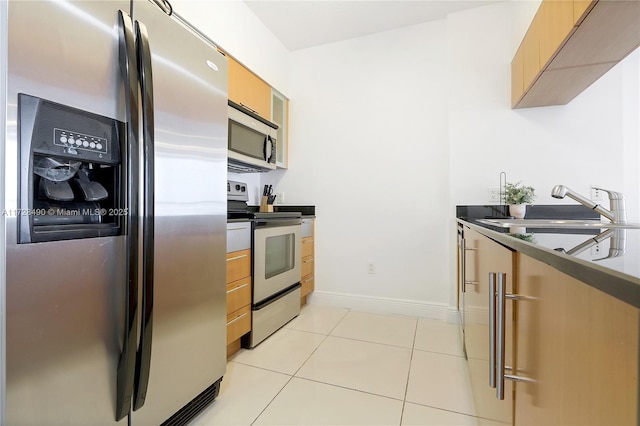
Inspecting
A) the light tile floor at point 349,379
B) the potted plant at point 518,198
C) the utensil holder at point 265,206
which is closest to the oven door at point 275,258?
the light tile floor at point 349,379

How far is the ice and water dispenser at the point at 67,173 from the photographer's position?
73 centimetres

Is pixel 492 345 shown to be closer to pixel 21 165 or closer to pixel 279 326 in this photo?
pixel 21 165

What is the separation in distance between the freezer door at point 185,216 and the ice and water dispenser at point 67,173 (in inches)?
5.8

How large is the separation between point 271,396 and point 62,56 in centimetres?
158

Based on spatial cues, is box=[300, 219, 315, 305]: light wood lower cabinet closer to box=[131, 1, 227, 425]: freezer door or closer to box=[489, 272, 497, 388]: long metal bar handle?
box=[131, 1, 227, 425]: freezer door

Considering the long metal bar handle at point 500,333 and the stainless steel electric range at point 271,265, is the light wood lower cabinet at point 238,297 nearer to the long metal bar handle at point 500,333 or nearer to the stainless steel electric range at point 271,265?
the stainless steel electric range at point 271,265

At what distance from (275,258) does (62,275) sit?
5.08 feet

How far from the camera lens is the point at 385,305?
2.75 meters

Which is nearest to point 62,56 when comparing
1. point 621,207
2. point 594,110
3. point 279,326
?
point 279,326

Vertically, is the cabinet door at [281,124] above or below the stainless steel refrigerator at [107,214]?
above

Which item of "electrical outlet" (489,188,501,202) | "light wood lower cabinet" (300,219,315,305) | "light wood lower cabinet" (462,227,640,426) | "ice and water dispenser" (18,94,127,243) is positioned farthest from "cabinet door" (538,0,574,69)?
"light wood lower cabinet" (300,219,315,305)

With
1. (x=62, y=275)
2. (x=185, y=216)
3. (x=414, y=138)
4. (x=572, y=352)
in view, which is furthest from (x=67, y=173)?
(x=414, y=138)

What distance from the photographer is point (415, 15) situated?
2.54 m

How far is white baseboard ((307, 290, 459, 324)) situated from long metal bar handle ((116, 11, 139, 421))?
2148mm
